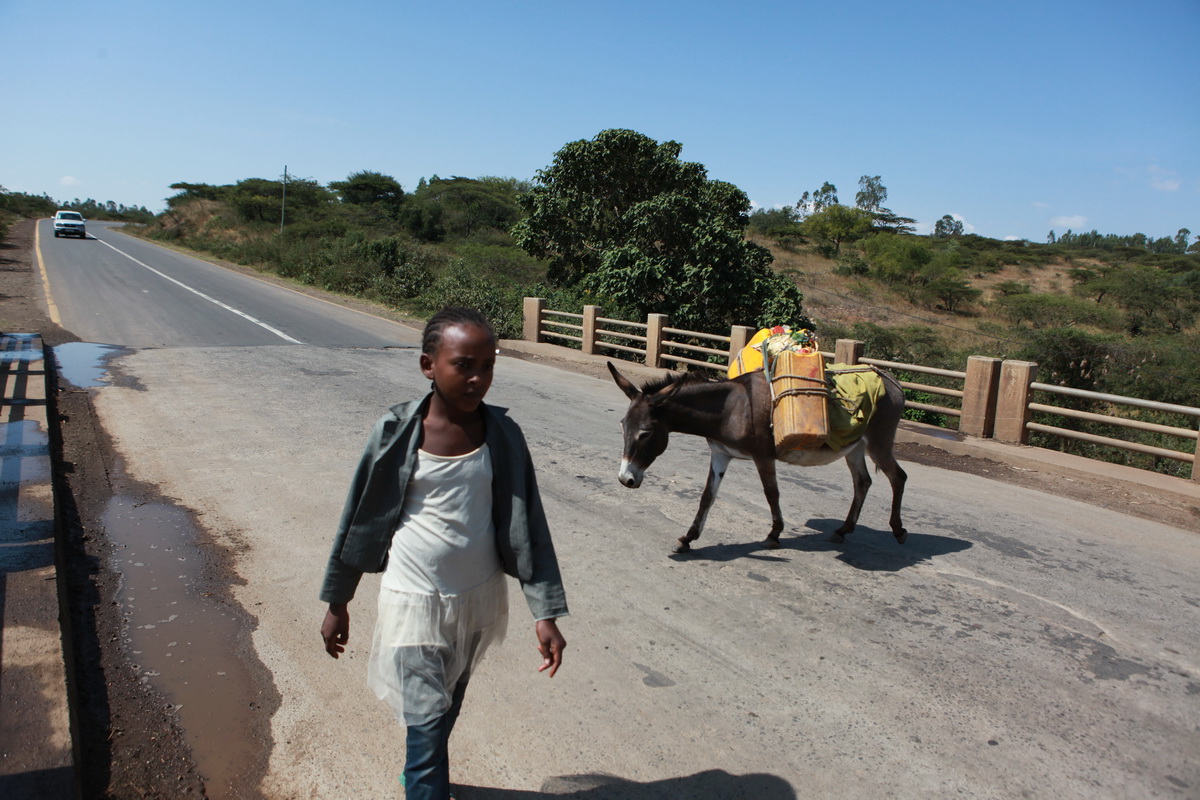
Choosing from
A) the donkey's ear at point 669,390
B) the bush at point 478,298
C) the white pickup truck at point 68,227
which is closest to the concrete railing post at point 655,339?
the bush at point 478,298

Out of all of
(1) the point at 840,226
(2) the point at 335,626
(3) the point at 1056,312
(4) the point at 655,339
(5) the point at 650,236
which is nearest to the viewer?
(2) the point at 335,626

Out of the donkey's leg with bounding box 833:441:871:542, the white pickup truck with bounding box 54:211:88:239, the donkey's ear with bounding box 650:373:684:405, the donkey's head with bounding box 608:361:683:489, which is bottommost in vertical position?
the donkey's leg with bounding box 833:441:871:542

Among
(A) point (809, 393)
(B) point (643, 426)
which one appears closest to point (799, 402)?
(A) point (809, 393)

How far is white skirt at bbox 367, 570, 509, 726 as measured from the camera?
8.00ft

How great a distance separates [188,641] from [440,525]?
8.04 feet

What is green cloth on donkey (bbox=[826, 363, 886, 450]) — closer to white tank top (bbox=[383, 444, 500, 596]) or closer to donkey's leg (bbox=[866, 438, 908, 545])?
donkey's leg (bbox=[866, 438, 908, 545])

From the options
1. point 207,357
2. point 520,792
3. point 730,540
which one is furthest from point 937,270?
point 520,792

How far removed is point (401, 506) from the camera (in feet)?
8.16

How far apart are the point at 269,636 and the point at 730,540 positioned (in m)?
3.08

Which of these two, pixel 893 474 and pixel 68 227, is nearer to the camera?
pixel 893 474

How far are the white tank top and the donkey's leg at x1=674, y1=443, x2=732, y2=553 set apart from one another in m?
3.18

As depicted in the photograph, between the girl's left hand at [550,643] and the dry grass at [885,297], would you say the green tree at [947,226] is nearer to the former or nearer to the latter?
the dry grass at [885,297]

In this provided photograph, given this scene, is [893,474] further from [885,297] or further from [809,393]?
[885,297]

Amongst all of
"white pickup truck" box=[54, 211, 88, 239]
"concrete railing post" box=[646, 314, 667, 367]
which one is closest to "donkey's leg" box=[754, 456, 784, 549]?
"concrete railing post" box=[646, 314, 667, 367]
